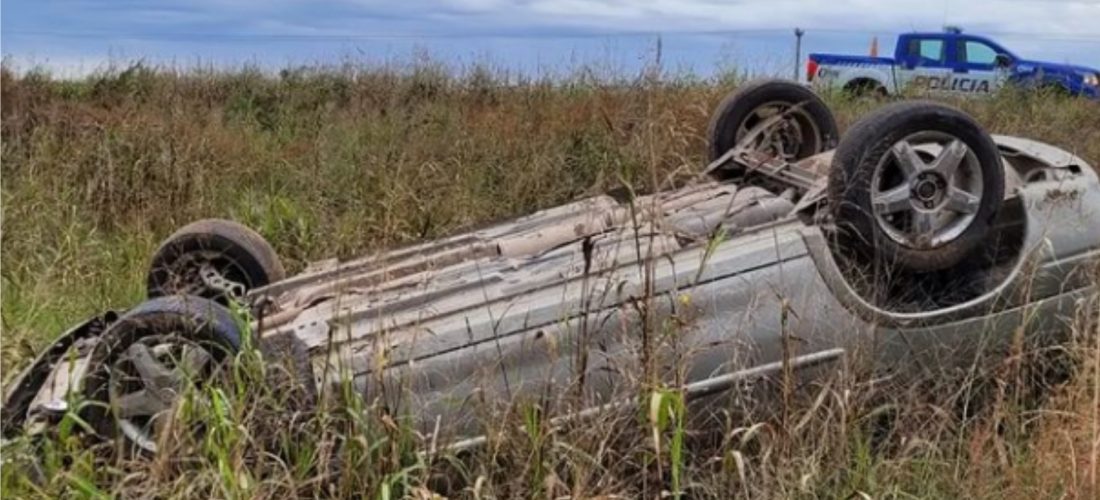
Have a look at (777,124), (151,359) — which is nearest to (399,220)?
(777,124)

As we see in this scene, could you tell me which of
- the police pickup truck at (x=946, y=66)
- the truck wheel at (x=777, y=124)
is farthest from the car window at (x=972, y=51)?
the truck wheel at (x=777, y=124)

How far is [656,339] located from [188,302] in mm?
1387

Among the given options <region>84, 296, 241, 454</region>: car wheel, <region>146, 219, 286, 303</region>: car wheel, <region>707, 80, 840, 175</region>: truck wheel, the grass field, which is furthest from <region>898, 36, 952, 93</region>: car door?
<region>84, 296, 241, 454</region>: car wheel

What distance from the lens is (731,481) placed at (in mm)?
3219

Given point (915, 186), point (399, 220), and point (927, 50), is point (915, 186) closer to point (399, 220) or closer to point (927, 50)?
point (399, 220)

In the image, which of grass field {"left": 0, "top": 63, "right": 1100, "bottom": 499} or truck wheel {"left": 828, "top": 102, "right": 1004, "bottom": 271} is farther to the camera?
truck wheel {"left": 828, "top": 102, "right": 1004, "bottom": 271}

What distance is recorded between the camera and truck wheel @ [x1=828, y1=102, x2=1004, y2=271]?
3.75m

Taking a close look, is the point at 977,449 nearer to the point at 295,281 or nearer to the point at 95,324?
the point at 295,281

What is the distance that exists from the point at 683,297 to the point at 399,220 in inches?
145

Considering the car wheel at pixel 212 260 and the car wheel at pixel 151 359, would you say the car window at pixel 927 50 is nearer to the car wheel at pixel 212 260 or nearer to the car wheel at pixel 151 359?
the car wheel at pixel 212 260

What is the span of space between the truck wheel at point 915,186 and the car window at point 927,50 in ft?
58.1

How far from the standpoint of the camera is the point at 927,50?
2084 cm

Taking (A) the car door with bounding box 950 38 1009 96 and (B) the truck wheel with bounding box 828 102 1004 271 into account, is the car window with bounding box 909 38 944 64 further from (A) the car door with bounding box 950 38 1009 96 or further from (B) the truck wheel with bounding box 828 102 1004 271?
(B) the truck wheel with bounding box 828 102 1004 271

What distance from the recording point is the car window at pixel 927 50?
67.5 feet
